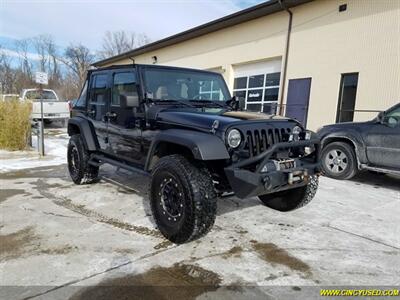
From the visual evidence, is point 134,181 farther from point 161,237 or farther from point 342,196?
point 342,196

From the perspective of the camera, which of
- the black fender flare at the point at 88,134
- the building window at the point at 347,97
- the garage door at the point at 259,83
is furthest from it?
the garage door at the point at 259,83

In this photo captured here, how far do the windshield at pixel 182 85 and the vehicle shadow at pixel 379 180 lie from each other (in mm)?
3752

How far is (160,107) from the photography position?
4004 mm

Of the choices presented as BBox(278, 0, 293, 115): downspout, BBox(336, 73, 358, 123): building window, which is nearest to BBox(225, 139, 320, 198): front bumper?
BBox(336, 73, 358, 123): building window

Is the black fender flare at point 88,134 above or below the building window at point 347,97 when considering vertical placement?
below

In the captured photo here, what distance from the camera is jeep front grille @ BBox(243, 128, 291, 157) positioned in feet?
10.7

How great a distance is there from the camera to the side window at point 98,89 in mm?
5090

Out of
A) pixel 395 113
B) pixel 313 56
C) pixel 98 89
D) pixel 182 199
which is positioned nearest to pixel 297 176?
pixel 182 199

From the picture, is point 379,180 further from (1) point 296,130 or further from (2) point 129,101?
(2) point 129,101

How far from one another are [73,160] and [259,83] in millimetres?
8887

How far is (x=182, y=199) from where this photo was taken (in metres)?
3.24

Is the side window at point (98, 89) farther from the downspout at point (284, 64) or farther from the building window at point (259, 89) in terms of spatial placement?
the downspout at point (284, 64)

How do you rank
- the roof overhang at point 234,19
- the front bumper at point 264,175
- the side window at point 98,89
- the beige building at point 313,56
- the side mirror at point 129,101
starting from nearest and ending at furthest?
the front bumper at point 264,175 < the side mirror at point 129,101 < the side window at point 98,89 < the beige building at point 313,56 < the roof overhang at point 234,19

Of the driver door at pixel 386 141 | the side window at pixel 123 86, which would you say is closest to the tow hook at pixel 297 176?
the side window at pixel 123 86
